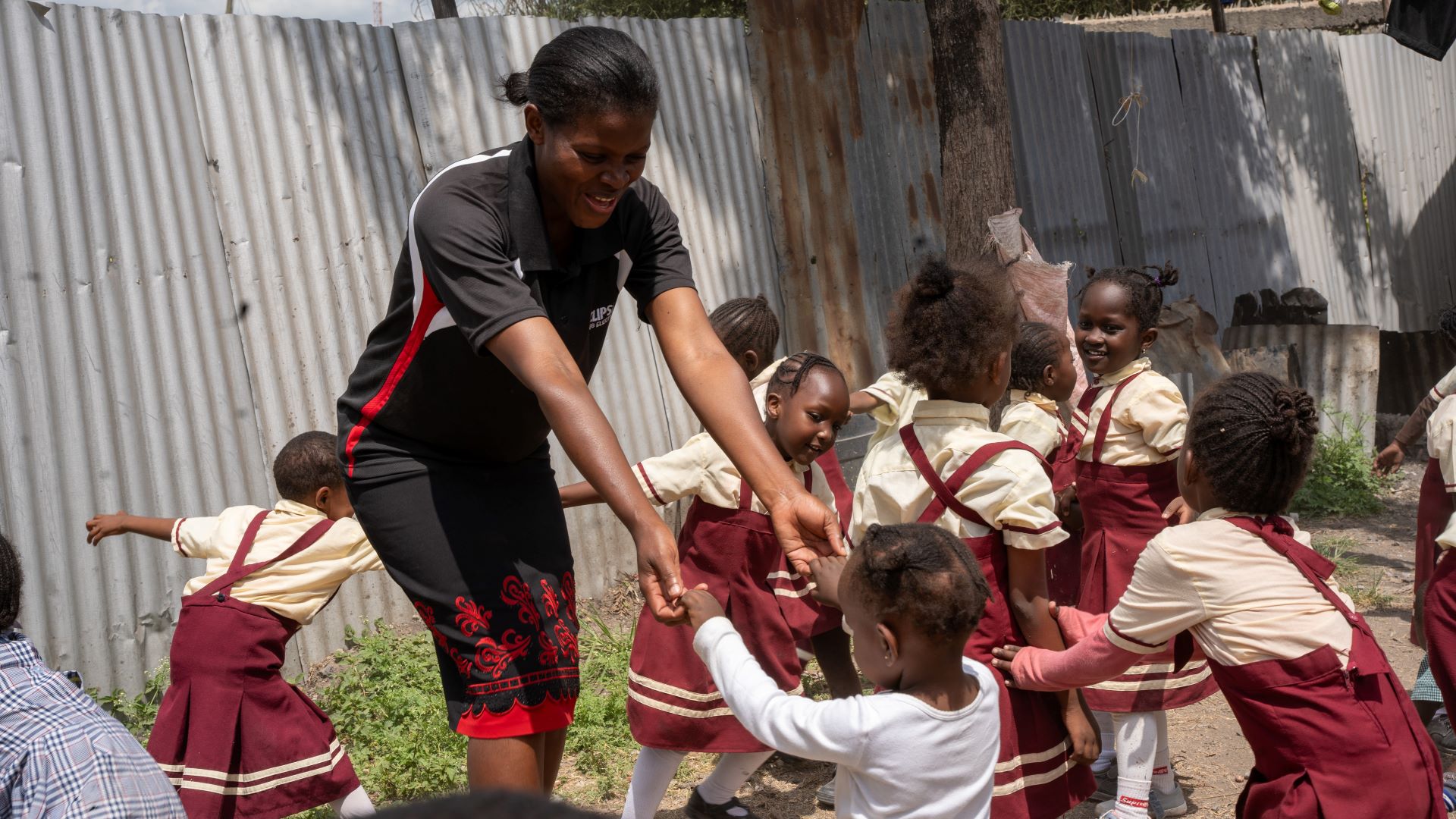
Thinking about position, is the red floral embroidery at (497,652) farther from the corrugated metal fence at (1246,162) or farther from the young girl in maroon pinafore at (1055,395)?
the corrugated metal fence at (1246,162)

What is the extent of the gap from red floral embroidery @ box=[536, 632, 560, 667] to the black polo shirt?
0.36 metres

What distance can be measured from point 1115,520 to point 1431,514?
4.40 feet

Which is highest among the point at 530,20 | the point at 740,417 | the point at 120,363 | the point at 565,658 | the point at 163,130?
the point at 530,20

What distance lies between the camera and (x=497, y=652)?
2.37m

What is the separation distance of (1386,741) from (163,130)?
4.27 metres

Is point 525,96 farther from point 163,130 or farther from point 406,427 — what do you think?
point 163,130

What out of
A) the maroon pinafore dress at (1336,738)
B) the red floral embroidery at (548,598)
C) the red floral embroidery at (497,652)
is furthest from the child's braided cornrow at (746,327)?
the maroon pinafore dress at (1336,738)

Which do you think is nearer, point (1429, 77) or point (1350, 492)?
A: point (1350, 492)

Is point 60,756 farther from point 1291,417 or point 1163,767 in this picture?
point 1163,767

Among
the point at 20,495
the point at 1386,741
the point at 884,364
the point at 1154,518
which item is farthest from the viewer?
the point at 884,364

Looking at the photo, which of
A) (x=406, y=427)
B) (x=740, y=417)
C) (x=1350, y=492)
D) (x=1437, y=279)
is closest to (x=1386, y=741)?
(x=740, y=417)

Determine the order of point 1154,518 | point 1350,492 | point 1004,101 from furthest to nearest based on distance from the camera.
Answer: point 1350,492 → point 1004,101 → point 1154,518

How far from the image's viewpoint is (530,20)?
18.4ft

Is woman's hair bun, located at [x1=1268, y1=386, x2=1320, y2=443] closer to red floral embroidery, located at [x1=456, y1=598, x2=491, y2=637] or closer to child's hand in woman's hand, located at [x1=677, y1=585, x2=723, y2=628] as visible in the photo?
child's hand in woman's hand, located at [x1=677, y1=585, x2=723, y2=628]
